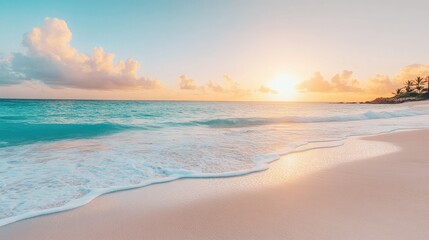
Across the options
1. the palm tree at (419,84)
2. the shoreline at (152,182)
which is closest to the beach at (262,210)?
the shoreline at (152,182)

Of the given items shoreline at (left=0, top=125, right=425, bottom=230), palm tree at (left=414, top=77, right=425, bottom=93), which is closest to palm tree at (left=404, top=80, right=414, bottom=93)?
palm tree at (left=414, top=77, right=425, bottom=93)

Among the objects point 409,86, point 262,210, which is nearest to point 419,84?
point 409,86

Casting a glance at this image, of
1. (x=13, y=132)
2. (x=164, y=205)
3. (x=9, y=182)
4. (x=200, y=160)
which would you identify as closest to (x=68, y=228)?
(x=164, y=205)

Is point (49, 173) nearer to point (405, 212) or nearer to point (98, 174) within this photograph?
point (98, 174)

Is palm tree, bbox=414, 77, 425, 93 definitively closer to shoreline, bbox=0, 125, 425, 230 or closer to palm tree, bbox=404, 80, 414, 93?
palm tree, bbox=404, 80, 414, 93

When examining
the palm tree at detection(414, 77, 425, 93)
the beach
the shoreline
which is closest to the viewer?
the beach

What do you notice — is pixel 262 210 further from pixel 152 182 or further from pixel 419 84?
pixel 419 84

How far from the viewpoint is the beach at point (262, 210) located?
263 cm

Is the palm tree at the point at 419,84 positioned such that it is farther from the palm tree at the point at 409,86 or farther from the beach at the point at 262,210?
the beach at the point at 262,210

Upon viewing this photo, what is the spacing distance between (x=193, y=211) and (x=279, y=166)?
2.83m

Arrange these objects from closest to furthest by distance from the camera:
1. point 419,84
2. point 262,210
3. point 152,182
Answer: point 262,210
point 152,182
point 419,84

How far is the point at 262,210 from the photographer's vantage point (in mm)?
3158

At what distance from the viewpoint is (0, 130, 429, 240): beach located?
2.63 m

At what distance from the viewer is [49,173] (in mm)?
4887
